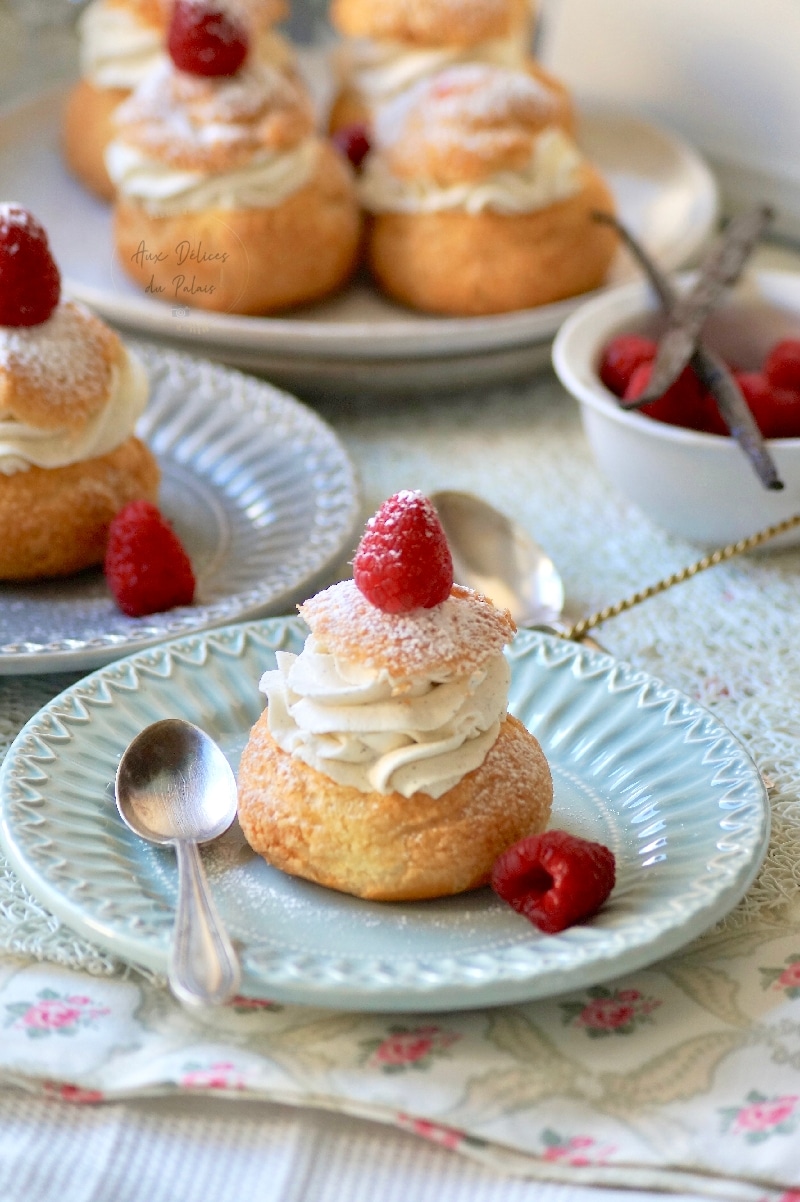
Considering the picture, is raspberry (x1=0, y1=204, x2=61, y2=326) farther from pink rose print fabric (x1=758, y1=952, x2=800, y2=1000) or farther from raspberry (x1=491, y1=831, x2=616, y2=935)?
pink rose print fabric (x1=758, y1=952, x2=800, y2=1000)

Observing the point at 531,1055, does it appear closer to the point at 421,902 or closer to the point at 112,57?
the point at 421,902

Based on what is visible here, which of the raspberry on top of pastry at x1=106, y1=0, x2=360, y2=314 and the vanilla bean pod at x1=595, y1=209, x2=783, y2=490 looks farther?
the raspberry on top of pastry at x1=106, y1=0, x2=360, y2=314

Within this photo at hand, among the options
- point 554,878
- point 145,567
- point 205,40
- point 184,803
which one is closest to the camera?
point 554,878

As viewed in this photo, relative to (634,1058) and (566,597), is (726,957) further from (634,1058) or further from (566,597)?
(566,597)

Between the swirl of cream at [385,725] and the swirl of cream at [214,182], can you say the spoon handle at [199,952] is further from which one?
the swirl of cream at [214,182]

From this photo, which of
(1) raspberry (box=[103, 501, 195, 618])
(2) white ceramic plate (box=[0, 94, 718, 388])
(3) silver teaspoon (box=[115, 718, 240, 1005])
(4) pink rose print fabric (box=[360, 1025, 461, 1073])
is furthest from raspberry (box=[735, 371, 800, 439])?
(4) pink rose print fabric (box=[360, 1025, 461, 1073])

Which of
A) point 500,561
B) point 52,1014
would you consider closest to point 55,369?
point 500,561
